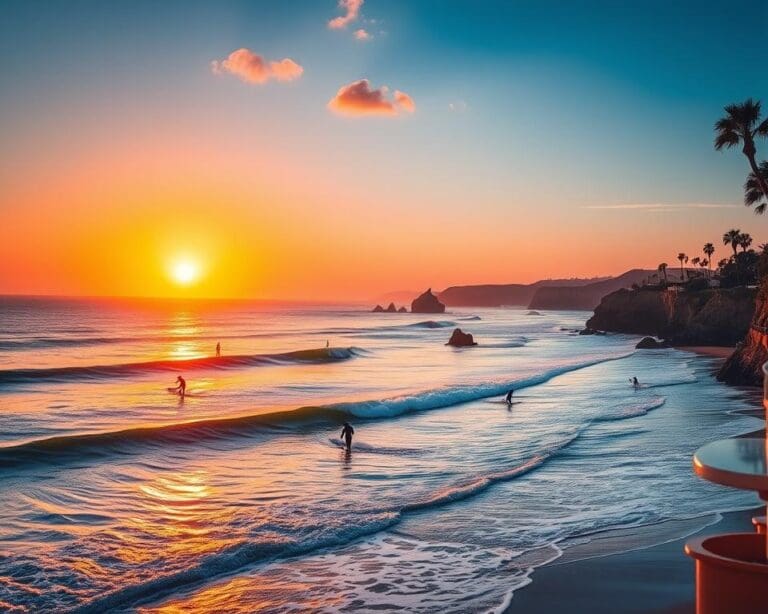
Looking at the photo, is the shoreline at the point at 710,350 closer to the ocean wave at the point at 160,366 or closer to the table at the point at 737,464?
the ocean wave at the point at 160,366

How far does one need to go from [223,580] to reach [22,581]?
3.00m

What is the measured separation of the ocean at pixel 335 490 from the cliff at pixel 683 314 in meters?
30.4

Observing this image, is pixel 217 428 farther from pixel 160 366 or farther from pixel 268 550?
pixel 160 366

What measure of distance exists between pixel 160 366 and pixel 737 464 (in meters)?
53.7

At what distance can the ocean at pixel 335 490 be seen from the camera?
36.1 ft

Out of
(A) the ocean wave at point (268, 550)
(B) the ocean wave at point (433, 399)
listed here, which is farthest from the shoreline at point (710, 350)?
→ (A) the ocean wave at point (268, 550)

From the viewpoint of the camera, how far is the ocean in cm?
1099

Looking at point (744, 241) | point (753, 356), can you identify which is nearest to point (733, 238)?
point (744, 241)

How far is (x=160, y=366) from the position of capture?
54719 millimetres

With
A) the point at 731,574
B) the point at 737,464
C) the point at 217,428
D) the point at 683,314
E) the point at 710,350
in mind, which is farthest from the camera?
the point at 683,314

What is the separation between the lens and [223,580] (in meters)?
11.3

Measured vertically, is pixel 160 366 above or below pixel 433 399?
below

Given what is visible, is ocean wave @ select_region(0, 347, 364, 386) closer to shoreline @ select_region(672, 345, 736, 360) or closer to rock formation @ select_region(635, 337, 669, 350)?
rock formation @ select_region(635, 337, 669, 350)

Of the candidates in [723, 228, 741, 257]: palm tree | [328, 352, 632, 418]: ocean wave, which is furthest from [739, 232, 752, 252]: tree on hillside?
[328, 352, 632, 418]: ocean wave
